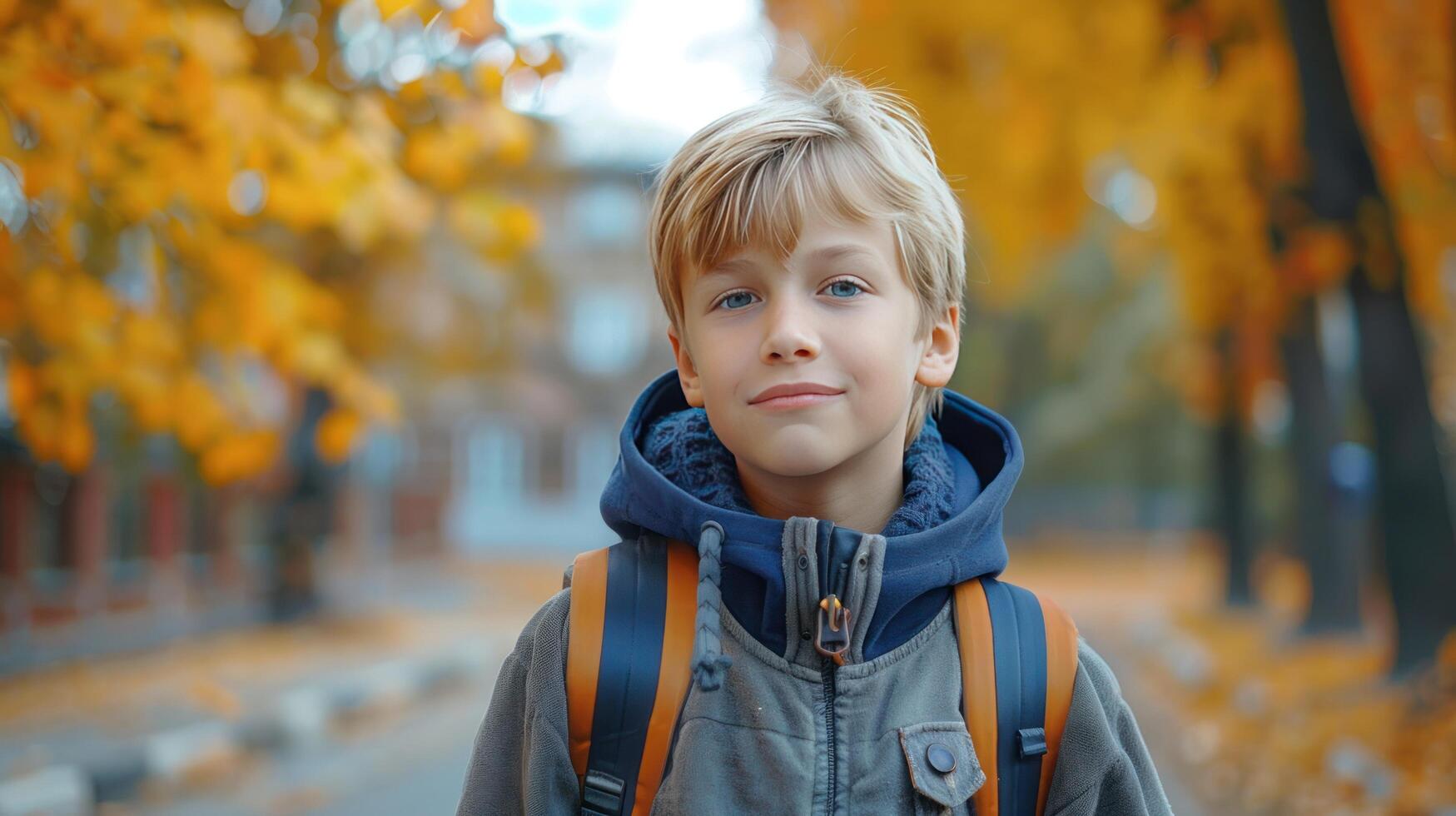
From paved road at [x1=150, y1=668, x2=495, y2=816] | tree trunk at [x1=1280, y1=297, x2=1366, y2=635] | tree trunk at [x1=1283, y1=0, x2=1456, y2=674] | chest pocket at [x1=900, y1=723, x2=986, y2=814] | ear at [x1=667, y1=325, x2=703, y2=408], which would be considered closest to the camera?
chest pocket at [x1=900, y1=723, x2=986, y2=814]

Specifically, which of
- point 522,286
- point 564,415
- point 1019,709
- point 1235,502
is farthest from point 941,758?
point 564,415

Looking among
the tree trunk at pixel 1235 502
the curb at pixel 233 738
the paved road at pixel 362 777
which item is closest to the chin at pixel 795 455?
the curb at pixel 233 738

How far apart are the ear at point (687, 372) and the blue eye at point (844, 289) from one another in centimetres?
22

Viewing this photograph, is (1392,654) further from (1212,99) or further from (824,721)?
(824,721)

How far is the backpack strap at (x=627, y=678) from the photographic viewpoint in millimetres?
1623

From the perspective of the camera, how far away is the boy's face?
64.3 inches

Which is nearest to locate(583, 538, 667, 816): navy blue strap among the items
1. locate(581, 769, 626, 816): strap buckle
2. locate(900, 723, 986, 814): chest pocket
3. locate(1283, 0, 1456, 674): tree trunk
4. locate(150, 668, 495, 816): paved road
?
locate(581, 769, 626, 816): strap buckle

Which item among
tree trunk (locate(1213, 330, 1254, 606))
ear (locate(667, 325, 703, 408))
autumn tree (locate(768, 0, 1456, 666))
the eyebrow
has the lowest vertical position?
tree trunk (locate(1213, 330, 1254, 606))

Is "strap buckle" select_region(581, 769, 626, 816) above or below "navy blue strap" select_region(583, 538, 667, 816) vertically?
below

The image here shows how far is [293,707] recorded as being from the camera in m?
9.84

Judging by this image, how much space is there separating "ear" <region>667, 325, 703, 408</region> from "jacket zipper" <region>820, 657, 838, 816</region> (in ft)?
1.30

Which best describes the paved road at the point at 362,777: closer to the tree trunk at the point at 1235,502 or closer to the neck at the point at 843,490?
the neck at the point at 843,490

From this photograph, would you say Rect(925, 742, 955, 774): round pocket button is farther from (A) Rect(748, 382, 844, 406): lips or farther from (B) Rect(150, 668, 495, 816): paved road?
(B) Rect(150, 668, 495, 816): paved road

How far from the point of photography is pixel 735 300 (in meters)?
1.70
